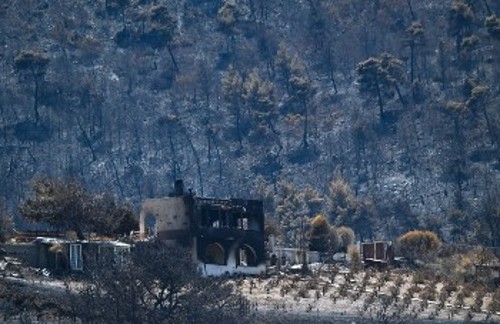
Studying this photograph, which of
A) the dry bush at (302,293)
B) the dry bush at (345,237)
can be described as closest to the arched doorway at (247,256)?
the dry bush at (302,293)

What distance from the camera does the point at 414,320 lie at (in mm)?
81500

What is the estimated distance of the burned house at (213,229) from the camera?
10062 centimetres

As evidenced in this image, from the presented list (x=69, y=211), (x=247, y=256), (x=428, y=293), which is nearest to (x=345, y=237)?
(x=247, y=256)

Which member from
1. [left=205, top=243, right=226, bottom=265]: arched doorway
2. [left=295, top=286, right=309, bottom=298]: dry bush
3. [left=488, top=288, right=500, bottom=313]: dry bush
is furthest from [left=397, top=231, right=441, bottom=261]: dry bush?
[left=295, top=286, right=309, bottom=298]: dry bush

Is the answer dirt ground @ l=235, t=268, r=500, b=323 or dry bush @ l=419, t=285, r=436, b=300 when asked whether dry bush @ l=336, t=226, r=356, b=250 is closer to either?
dirt ground @ l=235, t=268, r=500, b=323

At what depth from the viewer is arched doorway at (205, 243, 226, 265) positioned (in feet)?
331

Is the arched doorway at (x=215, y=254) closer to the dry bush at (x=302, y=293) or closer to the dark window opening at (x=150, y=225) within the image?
the dark window opening at (x=150, y=225)

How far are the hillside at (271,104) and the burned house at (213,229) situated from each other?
26000mm

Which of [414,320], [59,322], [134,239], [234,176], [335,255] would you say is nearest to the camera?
[59,322]

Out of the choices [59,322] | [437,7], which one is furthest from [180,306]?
[437,7]

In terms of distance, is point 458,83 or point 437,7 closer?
point 458,83

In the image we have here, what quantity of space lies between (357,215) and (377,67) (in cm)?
2372

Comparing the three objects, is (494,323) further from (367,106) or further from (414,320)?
(367,106)

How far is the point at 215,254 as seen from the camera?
10144 centimetres
